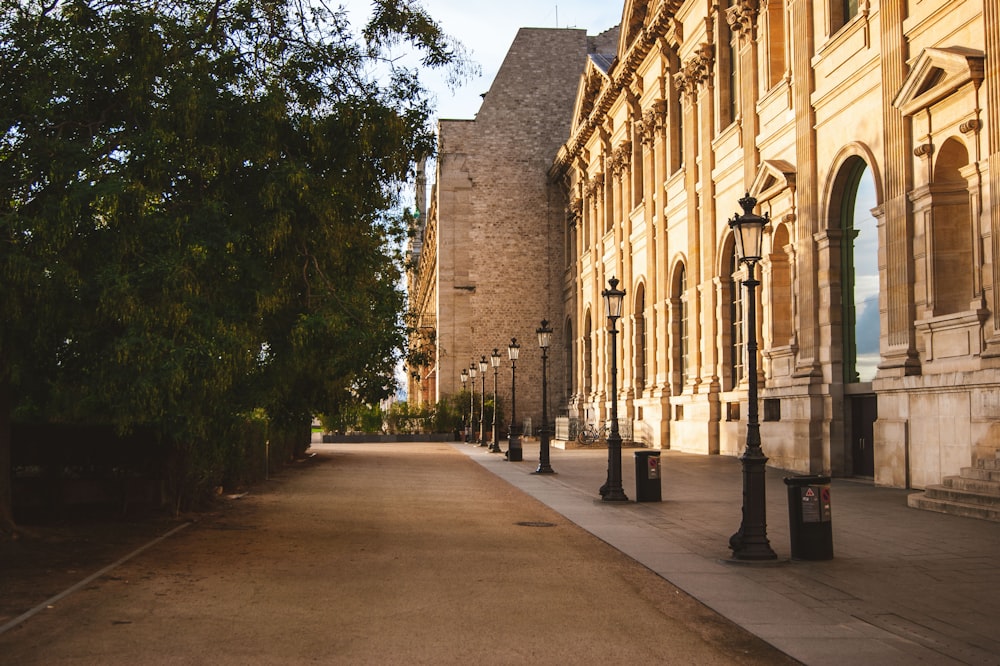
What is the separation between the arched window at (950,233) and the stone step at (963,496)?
384cm

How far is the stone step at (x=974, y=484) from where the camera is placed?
606 inches

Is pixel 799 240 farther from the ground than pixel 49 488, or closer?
farther from the ground

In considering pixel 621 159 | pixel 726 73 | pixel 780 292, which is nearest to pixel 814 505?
pixel 780 292

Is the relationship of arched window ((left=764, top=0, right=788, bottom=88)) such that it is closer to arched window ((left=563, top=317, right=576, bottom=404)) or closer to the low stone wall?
arched window ((left=563, top=317, right=576, bottom=404))

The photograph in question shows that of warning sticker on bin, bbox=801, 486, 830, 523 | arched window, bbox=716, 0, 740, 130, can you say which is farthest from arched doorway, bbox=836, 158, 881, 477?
warning sticker on bin, bbox=801, 486, 830, 523

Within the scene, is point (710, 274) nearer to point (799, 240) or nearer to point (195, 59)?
point (799, 240)

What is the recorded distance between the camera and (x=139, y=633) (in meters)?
7.89

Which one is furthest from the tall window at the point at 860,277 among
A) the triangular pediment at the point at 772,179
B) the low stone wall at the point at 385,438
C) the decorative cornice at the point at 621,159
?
the low stone wall at the point at 385,438

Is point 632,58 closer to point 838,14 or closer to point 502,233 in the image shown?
point 838,14

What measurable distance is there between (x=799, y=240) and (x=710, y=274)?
8.20m

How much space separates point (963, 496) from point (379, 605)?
10.3 metres

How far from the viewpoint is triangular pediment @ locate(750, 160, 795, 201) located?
85.8ft

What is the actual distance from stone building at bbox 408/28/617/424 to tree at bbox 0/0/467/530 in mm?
51160

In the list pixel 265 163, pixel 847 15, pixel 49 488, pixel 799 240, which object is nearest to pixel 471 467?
pixel 799 240
